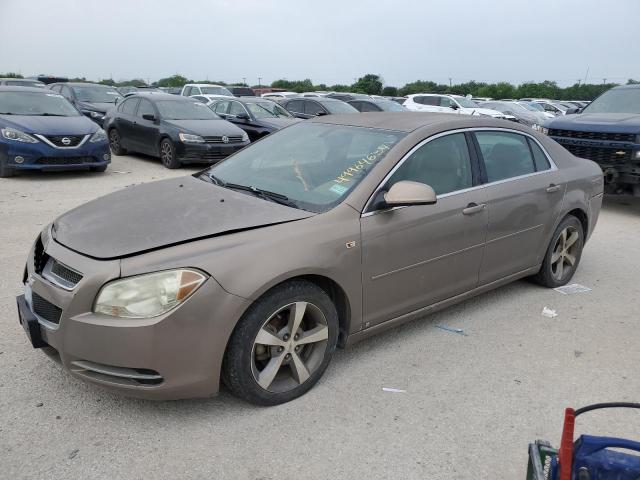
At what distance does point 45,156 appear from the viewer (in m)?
9.21

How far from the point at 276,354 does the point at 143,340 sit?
75 cm

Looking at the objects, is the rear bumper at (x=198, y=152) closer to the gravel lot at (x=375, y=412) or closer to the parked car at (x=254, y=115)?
the parked car at (x=254, y=115)

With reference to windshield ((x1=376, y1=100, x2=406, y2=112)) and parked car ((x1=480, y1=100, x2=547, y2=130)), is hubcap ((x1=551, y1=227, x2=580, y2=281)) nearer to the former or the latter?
windshield ((x1=376, y1=100, x2=406, y2=112))

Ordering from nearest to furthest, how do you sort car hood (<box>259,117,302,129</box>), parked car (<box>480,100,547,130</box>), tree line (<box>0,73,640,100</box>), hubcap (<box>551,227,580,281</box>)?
hubcap (<box>551,227,580,281</box>), car hood (<box>259,117,302,129</box>), parked car (<box>480,100,547,130</box>), tree line (<box>0,73,640,100</box>)

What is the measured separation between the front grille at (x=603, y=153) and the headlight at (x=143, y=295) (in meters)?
7.46

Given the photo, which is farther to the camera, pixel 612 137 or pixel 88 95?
pixel 88 95

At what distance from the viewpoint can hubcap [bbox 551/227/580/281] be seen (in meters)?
4.98

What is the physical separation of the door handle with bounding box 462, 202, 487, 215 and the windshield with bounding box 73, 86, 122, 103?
47.6 ft

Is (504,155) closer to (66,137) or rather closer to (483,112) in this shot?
(66,137)

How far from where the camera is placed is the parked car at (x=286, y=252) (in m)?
2.68

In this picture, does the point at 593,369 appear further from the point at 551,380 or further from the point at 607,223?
the point at 607,223

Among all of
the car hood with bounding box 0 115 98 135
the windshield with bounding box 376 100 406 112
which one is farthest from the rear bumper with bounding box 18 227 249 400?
the windshield with bounding box 376 100 406 112

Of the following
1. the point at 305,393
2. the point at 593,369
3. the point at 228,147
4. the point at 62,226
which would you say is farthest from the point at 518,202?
the point at 228,147

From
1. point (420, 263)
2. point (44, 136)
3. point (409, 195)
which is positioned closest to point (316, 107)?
point (44, 136)
